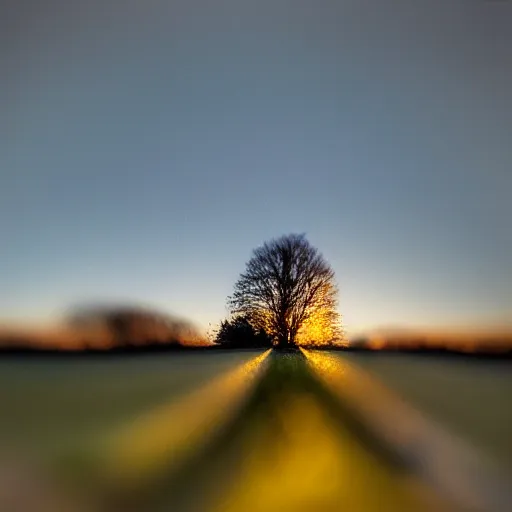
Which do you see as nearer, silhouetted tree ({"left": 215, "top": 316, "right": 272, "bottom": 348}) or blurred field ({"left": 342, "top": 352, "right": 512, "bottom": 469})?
blurred field ({"left": 342, "top": 352, "right": 512, "bottom": 469})

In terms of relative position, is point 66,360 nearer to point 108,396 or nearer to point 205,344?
point 108,396

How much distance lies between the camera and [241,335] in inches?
238

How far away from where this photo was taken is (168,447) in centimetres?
415

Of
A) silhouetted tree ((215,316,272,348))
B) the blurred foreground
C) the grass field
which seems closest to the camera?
the blurred foreground

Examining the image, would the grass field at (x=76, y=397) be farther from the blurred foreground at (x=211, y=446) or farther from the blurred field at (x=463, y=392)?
the blurred field at (x=463, y=392)

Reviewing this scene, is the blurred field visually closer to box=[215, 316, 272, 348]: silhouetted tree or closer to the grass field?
box=[215, 316, 272, 348]: silhouetted tree

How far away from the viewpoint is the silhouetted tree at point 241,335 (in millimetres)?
5969

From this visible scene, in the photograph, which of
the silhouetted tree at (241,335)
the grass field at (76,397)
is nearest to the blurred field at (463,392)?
the silhouetted tree at (241,335)

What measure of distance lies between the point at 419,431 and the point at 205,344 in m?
2.68

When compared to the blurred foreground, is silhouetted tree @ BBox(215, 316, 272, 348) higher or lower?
higher

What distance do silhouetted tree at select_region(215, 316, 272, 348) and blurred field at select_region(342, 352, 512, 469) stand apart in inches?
47.8

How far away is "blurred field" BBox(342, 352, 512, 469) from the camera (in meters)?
4.64

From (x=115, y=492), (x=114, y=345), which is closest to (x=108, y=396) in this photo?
(x=114, y=345)

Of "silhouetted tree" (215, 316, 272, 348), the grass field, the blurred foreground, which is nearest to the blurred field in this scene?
the blurred foreground
